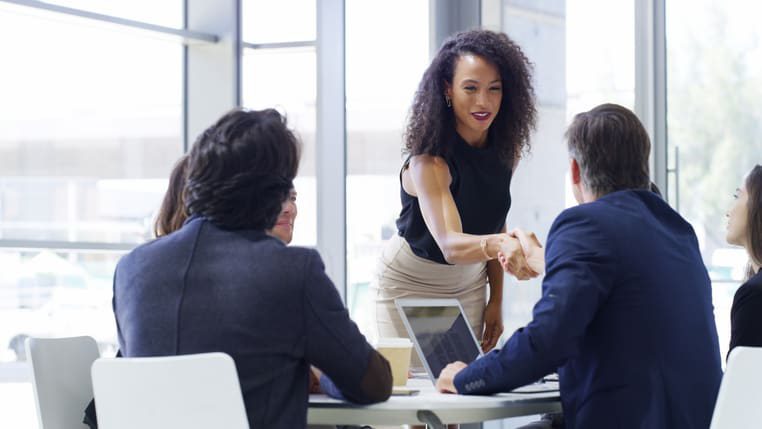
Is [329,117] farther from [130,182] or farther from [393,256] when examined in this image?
[393,256]

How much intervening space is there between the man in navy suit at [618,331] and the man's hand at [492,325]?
3.34 feet

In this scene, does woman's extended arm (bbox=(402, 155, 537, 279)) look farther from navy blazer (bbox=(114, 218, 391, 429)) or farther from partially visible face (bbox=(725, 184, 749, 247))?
navy blazer (bbox=(114, 218, 391, 429))

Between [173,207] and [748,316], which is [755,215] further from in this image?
[173,207]

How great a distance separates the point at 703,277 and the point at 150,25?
335 cm

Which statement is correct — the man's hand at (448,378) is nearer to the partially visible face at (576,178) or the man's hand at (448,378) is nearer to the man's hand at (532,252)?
the partially visible face at (576,178)

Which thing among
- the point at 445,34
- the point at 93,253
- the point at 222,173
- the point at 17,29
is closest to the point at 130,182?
the point at 93,253

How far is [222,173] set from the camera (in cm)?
197

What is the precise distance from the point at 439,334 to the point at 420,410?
1.66ft

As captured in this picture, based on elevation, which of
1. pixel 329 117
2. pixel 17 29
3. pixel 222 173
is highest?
pixel 17 29

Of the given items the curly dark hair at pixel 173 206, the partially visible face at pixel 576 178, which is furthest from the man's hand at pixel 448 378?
the curly dark hair at pixel 173 206

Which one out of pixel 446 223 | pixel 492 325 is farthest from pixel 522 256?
pixel 492 325

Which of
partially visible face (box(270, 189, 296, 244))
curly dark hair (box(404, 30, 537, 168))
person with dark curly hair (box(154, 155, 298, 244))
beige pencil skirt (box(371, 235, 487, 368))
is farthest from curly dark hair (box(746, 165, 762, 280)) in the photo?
person with dark curly hair (box(154, 155, 298, 244))

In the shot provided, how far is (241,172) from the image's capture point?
6.47 feet

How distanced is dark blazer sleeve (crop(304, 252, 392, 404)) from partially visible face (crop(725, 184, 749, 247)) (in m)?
1.55
